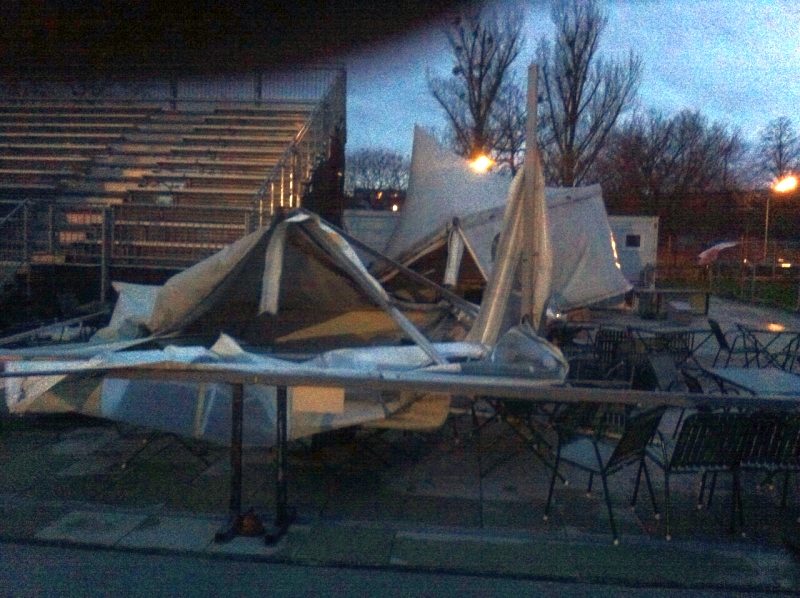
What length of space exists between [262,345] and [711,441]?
3804 mm

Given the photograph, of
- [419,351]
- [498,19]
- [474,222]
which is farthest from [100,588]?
[498,19]

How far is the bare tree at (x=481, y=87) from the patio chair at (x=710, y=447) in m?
19.5

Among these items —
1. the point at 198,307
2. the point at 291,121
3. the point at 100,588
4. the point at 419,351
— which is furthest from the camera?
the point at 291,121

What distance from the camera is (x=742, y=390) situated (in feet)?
22.4

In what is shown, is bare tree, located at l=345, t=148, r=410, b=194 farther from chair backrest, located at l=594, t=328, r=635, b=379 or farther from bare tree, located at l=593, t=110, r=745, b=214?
chair backrest, located at l=594, t=328, r=635, b=379

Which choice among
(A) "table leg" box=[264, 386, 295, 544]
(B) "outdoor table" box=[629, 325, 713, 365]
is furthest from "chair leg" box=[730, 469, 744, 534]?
(B) "outdoor table" box=[629, 325, 713, 365]

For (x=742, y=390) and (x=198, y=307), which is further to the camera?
(x=198, y=307)

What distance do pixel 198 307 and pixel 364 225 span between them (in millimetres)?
13873

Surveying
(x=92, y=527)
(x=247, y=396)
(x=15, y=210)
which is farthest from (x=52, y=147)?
(x=92, y=527)

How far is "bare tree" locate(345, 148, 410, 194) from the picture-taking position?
4319cm

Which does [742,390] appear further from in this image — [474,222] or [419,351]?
[474,222]

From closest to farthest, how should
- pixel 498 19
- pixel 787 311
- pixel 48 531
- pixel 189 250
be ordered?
pixel 48 531
pixel 189 250
pixel 787 311
pixel 498 19

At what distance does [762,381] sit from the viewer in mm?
6840

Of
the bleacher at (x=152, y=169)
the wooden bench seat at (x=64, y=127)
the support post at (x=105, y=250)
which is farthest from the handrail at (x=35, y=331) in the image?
the wooden bench seat at (x=64, y=127)
